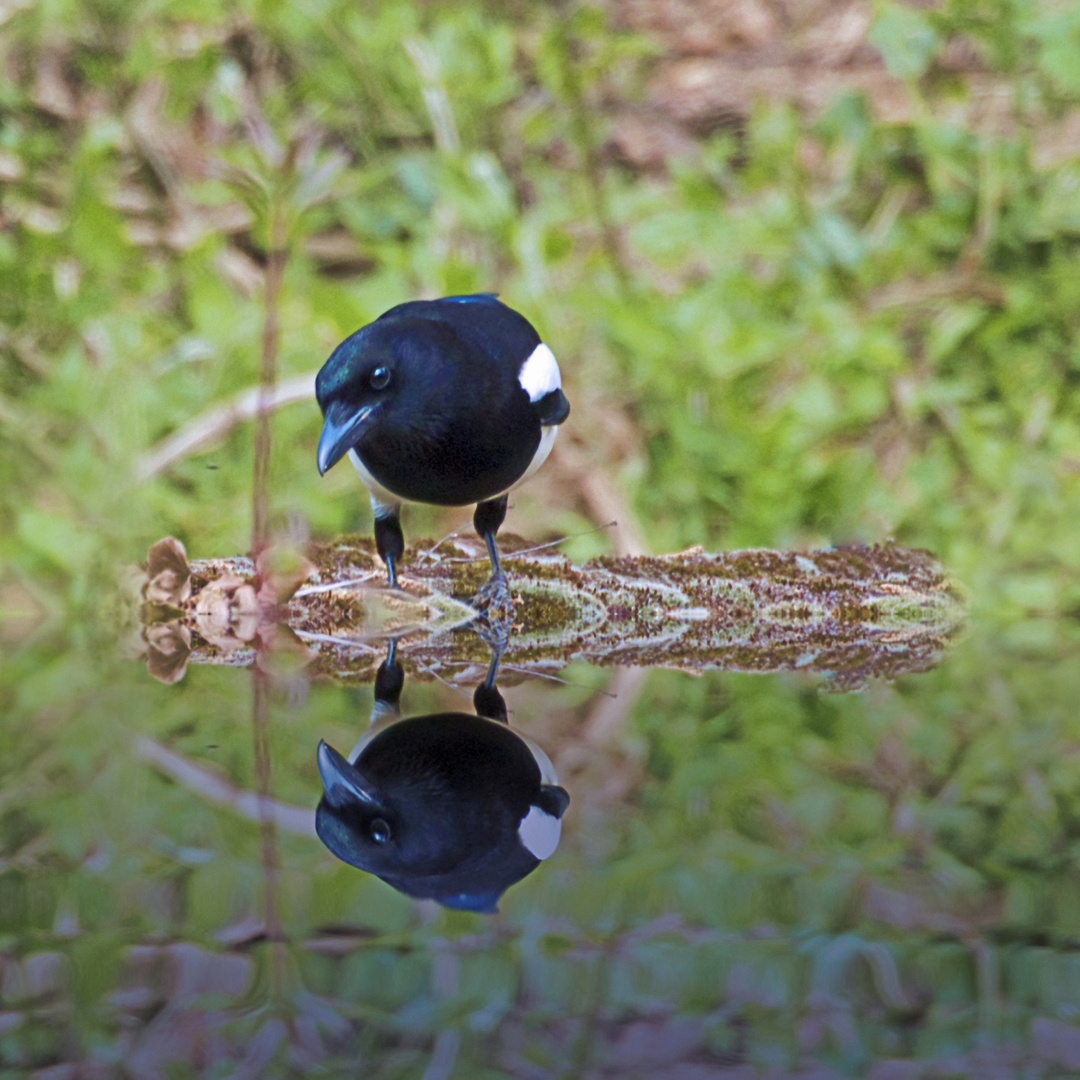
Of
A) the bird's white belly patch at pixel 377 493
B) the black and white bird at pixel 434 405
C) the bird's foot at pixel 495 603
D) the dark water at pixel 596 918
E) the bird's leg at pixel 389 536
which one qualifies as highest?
the black and white bird at pixel 434 405

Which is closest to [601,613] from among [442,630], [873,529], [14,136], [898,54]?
[442,630]

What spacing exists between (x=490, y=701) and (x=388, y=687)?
97mm

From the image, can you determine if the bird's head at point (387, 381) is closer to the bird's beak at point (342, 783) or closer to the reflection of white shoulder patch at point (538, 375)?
the reflection of white shoulder patch at point (538, 375)

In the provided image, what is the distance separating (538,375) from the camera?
47.6 inches

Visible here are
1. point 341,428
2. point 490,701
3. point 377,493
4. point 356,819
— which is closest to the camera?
point 356,819

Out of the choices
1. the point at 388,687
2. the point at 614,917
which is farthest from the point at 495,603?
the point at 614,917

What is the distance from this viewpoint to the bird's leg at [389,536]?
122 cm

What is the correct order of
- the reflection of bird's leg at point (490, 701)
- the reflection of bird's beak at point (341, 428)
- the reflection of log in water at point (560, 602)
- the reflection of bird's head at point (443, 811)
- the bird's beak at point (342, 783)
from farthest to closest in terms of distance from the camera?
the reflection of log in water at point (560, 602)
the reflection of bird's beak at point (341, 428)
the reflection of bird's leg at point (490, 701)
the bird's beak at point (342, 783)
the reflection of bird's head at point (443, 811)

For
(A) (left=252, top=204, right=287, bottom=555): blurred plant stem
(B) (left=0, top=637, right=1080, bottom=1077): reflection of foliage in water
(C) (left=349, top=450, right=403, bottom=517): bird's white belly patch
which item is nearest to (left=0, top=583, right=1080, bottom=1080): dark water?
(B) (left=0, top=637, right=1080, bottom=1077): reflection of foliage in water

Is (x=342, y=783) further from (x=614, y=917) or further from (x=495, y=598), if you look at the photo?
(x=495, y=598)

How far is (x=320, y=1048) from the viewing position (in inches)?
11.7

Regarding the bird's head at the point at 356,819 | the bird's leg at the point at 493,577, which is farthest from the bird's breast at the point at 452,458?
the bird's head at the point at 356,819

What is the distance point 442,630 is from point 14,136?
141cm

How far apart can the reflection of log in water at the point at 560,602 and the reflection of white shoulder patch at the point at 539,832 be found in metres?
0.58
